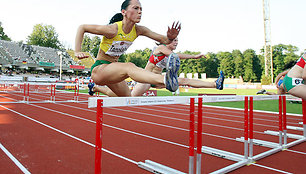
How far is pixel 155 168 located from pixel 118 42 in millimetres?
1783

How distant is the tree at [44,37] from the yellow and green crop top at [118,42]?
217ft

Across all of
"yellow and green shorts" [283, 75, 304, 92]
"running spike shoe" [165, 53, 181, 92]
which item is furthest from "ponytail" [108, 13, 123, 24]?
"yellow and green shorts" [283, 75, 304, 92]

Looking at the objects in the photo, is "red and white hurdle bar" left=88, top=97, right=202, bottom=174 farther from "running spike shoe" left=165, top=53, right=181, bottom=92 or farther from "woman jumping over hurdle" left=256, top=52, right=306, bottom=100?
"woman jumping over hurdle" left=256, top=52, right=306, bottom=100

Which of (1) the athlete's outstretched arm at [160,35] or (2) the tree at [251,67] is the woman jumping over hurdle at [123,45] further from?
(2) the tree at [251,67]

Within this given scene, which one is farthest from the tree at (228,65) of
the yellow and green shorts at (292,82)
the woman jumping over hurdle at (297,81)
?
the yellow and green shorts at (292,82)

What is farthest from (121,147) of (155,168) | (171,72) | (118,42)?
(171,72)

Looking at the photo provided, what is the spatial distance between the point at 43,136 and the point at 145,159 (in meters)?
2.64

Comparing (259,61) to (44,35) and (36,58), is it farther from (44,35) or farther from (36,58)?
(44,35)

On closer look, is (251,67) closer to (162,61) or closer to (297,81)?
(297,81)

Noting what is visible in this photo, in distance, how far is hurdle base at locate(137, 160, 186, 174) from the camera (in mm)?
3004

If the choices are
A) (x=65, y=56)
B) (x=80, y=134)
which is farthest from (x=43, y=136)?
(x=65, y=56)

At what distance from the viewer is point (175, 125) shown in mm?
6602

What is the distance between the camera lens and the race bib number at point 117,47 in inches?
116

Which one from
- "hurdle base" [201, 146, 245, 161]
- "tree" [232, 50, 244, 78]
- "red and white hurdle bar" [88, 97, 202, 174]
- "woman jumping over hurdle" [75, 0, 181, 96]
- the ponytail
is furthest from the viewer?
"tree" [232, 50, 244, 78]
